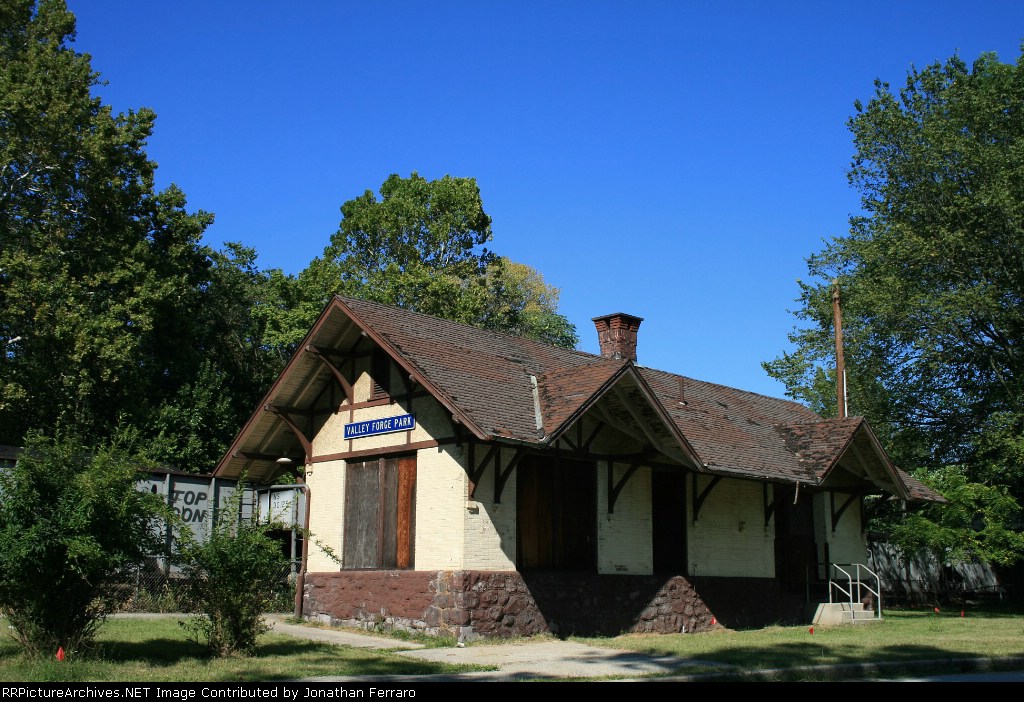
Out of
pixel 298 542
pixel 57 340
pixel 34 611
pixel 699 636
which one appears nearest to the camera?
pixel 34 611

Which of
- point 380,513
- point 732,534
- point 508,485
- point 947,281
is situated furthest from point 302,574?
point 947,281

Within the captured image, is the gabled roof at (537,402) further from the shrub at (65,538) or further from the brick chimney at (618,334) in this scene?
the shrub at (65,538)

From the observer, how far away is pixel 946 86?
31.2 m

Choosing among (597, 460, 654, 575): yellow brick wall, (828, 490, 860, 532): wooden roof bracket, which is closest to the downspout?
(597, 460, 654, 575): yellow brick wall

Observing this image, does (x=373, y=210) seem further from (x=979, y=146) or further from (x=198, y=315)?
(x=979, y=146)

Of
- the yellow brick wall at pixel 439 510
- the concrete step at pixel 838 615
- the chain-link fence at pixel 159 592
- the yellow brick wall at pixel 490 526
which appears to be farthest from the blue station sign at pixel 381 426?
the concrete step at pixel 838 615

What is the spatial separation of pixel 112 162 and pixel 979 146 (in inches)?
1044

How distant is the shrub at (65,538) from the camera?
1031 centimetres

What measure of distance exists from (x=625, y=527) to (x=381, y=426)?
493cm

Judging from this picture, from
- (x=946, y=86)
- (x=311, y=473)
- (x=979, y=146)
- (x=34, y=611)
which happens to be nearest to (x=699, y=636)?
(x=311, y=473)

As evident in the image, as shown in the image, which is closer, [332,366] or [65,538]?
[65,538]

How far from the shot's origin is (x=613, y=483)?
58.3ft

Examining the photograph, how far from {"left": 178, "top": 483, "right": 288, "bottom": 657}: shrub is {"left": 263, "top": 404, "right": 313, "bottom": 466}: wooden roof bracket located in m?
6.64

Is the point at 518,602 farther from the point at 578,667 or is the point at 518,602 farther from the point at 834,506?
the point at 834,506
